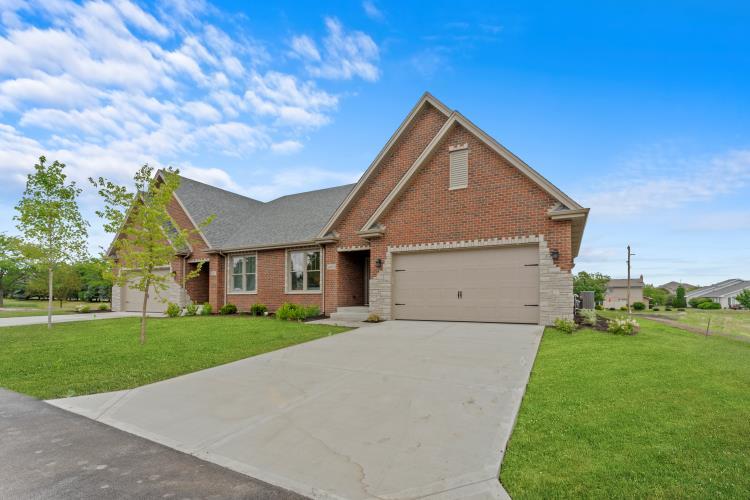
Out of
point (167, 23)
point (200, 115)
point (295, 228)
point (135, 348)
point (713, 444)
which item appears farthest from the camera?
point (295, 228)

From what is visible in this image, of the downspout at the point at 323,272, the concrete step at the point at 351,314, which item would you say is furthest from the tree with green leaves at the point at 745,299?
the downspout at the point at 323,272

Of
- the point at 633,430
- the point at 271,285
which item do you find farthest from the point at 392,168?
the point at 633,430

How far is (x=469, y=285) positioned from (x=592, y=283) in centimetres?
5165

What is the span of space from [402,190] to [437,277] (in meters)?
3.56

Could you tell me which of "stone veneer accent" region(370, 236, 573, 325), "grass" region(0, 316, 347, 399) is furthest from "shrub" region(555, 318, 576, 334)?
"grass" region(0, 316, 347, 399)

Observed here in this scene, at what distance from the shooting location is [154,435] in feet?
13.6

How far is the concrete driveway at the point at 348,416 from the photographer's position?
10.4 feet

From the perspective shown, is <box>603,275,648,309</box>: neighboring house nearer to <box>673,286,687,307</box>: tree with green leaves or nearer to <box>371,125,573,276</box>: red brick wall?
<box>673,286,687,307</box>: tree with green leaves

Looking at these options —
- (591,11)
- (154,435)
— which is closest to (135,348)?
(154,435)

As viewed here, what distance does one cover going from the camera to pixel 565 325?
1062 cm

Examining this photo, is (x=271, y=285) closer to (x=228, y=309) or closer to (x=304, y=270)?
(x=304, y=270)

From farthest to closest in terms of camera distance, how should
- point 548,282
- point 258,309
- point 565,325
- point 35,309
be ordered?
point 35,309, point 258,309, point 548,282, point 565,325

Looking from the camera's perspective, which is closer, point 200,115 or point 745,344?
point 745,344

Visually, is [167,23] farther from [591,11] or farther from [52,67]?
[591,11]
